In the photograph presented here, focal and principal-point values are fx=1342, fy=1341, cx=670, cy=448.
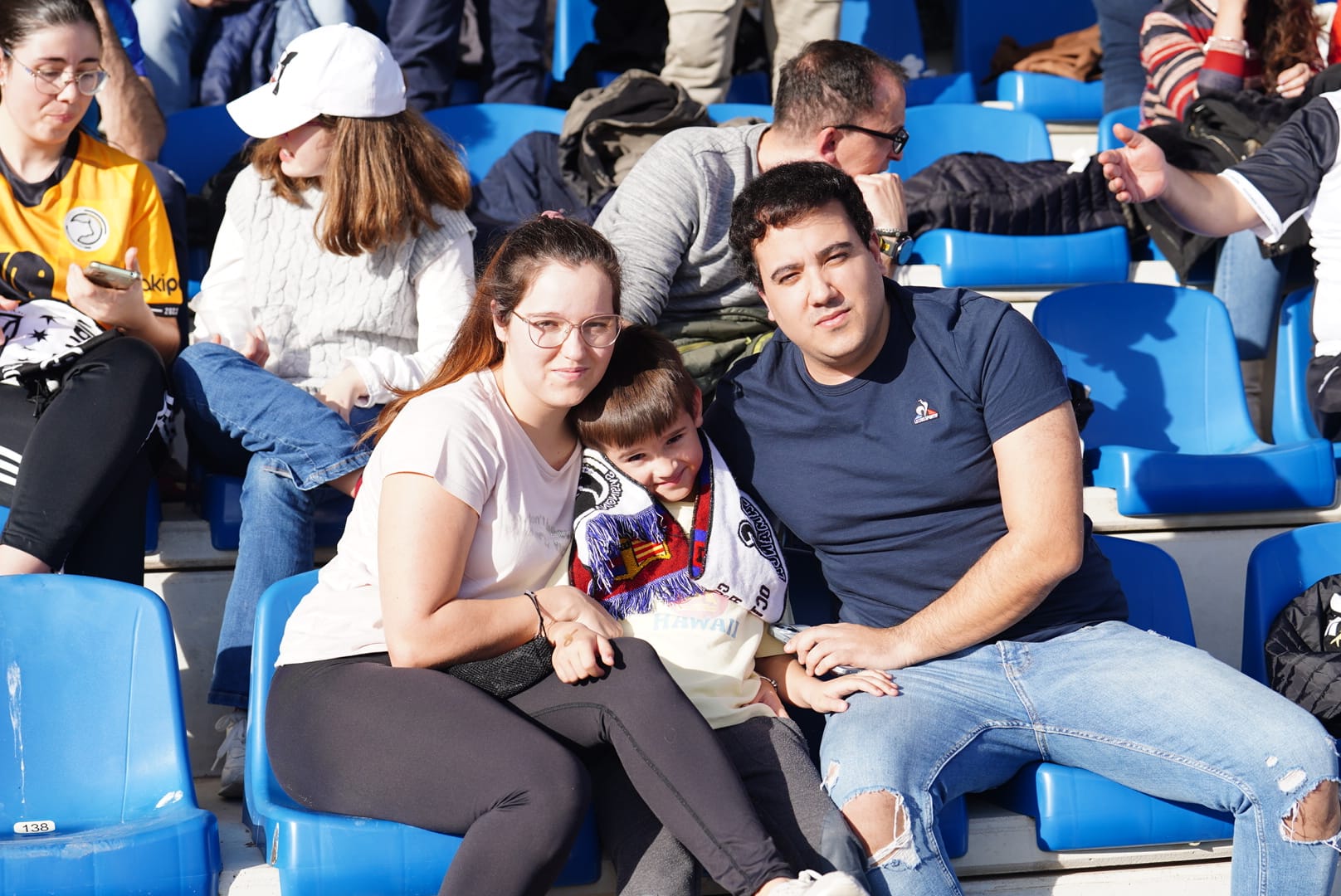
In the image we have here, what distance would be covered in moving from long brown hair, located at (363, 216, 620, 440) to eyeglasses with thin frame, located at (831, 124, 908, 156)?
0.89 m

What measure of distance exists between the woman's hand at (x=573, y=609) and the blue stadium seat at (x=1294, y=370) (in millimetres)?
2119

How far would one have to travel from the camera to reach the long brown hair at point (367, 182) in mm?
2664

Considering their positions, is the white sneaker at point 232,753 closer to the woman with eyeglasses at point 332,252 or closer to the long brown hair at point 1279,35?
the woman with eyeglasses at point 332,252

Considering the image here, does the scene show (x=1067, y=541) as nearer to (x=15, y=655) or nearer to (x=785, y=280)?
(x=785, y=280)

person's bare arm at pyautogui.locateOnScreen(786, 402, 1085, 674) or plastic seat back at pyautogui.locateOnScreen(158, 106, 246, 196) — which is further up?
plastic seat back at pyautogui.locateOnScreen(158, 106, 246, 196)

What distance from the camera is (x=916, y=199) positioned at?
345 centimetres

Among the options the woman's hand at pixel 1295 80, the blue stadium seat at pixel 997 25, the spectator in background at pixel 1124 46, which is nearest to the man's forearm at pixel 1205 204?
the woman's hand at pixel 1295 80

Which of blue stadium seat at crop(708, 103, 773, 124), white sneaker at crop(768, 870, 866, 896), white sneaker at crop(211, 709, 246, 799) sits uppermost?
blue stadium seat at crop(708, 103, 773, 124)

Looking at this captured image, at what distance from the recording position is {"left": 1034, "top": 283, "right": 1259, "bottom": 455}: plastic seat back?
311cm

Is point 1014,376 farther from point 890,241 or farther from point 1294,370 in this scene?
point 1294,370

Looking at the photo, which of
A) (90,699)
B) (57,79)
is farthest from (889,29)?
(90,699)

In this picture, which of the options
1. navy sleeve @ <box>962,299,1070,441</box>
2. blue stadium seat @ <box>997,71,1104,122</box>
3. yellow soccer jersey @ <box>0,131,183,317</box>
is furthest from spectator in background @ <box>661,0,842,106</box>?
navy sleeve @ <box>962,299,1070,441</box>

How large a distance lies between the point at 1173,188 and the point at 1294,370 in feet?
3.12

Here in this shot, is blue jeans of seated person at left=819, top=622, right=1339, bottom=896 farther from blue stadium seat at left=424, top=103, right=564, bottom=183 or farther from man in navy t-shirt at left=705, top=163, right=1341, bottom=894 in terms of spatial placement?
blue stadium seat at left=424, top=103, right=564, bottom=183
